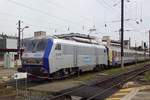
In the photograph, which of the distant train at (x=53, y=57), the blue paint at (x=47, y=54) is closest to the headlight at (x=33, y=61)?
the distant train at (x=53, y=57)

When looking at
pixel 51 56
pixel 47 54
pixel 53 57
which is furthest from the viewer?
pixel 53 57

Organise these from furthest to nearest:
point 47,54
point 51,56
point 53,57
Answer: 1. point 53,57
2. point 51,56
3. point 47,54

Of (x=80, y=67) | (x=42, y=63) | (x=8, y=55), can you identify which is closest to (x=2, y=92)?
(x=42, y=63)

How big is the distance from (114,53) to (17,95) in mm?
29227

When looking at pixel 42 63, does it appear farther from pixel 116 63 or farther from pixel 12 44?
pixel 12 44

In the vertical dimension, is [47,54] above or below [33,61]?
above

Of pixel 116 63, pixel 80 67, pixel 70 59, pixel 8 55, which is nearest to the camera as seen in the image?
pixel 70 59

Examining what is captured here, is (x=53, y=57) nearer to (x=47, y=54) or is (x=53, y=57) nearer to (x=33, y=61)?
(x=47, y=54)

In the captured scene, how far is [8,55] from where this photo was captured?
40938 millimetres

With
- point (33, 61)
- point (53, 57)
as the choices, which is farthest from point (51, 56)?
point (33, 61)

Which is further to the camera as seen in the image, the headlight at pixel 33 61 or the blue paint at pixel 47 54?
the headlight at pixel 33 61

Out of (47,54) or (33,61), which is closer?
(47,54)

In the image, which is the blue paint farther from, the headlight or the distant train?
the headlight

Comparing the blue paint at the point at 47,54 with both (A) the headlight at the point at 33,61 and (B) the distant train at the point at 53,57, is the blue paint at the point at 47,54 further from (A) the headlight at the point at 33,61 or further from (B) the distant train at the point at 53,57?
(A) the headlight at the point at 33,61
